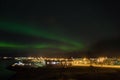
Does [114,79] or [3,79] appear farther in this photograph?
[3,79]

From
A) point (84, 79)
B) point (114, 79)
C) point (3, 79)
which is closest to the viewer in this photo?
point (114, 79)

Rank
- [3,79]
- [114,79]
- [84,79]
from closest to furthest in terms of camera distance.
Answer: [114,79] → [84,79] → [3,79]

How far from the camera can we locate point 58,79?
131 feet

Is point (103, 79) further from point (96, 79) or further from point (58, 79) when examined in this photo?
point (58, 79)

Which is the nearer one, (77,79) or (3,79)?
(77,79)

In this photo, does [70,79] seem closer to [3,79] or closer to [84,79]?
[84,79]

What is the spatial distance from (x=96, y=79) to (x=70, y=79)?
436 centimetres

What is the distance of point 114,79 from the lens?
38562mm

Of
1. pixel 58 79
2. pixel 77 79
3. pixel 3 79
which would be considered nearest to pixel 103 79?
pixel 77 79

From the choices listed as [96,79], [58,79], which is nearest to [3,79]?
[58,79]

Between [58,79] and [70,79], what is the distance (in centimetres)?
202

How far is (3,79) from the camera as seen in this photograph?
54125 mm

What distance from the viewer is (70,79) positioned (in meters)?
40.0

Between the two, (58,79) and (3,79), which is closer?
(58,79)
